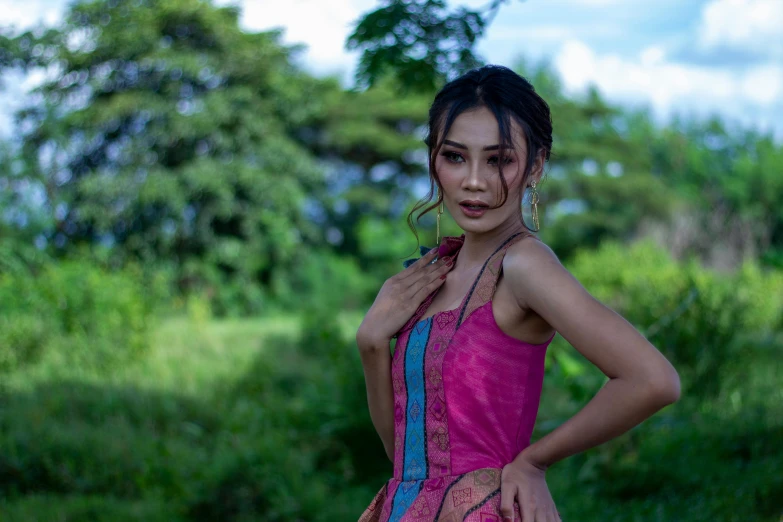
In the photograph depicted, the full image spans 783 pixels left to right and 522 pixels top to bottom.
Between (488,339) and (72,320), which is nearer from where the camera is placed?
(488,339)

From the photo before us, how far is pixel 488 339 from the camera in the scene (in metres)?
1.63

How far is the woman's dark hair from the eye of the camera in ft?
5.51

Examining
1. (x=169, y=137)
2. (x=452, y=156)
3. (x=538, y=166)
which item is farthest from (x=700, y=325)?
(x=169, y=137)

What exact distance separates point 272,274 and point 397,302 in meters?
18.4

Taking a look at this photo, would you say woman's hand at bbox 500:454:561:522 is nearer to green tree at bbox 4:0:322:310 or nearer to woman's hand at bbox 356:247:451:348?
woman's hand at bbox 356:247:451:348

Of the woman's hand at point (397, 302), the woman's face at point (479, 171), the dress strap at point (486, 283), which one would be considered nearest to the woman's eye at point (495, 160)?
the woman's face at point (479, 171)

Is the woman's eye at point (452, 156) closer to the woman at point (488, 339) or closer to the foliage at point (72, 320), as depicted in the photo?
the woman at point (488, 339)

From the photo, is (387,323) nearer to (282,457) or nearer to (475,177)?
(475,177)

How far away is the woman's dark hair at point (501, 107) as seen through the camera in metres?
1.68

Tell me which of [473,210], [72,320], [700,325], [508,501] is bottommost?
[700,325]

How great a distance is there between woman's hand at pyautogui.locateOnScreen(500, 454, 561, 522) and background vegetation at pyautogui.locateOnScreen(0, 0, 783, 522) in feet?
8.23

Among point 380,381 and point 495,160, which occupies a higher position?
point 495,160

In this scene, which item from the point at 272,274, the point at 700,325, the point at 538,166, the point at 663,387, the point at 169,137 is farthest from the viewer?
the point at 272,274

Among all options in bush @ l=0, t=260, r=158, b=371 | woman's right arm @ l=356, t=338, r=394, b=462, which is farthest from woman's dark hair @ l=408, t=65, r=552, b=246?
bush @ l=0, t=260, r=158, b=371
